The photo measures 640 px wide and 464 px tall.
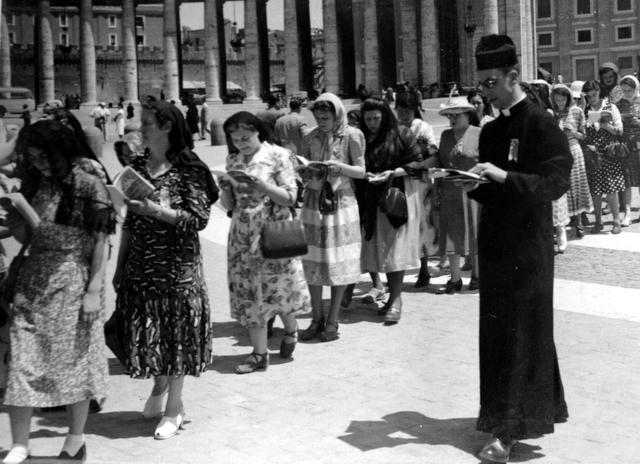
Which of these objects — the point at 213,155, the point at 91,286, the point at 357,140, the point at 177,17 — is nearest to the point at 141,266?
the point at 91,286

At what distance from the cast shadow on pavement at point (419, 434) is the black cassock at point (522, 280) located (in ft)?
0.65

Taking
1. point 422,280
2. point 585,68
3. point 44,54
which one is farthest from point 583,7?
point 422,280

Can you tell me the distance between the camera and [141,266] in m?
5.80

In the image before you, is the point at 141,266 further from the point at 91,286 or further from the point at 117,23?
the point at 117,23

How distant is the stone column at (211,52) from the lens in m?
61.1

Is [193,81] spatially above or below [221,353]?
above

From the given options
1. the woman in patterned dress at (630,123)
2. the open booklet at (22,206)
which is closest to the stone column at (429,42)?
the woman in patterned dress at (630,123)

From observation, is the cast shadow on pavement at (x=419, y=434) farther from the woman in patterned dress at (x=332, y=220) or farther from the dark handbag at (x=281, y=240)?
the woman in patterned dress at (x=332, y=220)

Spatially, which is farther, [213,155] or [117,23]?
[117,23]

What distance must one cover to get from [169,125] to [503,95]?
1937mm

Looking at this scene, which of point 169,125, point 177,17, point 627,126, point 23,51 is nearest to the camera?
point 169,125

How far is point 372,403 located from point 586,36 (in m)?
82.3

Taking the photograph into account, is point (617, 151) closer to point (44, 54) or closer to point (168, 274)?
point (168, 274)

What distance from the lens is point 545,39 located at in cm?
8606
